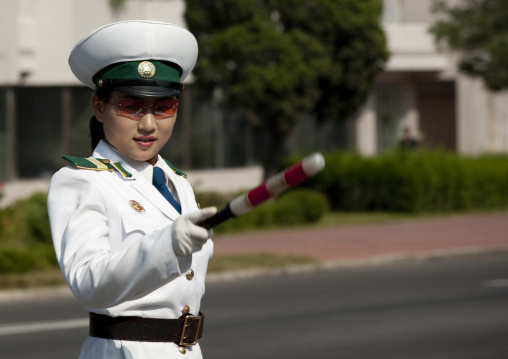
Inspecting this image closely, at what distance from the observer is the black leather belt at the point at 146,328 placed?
3137 mm

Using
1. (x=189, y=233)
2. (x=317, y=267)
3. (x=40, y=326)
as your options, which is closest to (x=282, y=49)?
(x=317, y=267)

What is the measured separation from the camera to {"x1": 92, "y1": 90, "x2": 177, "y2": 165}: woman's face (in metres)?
3.09

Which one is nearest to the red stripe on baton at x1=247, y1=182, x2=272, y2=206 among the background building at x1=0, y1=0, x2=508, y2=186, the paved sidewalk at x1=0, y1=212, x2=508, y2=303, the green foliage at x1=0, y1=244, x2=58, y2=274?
the paved sidewalk at x1=0, y1=212, x2=508, y2=303

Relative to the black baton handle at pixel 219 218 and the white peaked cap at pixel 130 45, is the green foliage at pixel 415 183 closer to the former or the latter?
the white peaked cap at pixel 130 45

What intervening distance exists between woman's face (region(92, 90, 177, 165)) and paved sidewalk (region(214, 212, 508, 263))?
12.7 m

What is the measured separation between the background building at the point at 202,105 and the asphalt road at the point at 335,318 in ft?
26.4

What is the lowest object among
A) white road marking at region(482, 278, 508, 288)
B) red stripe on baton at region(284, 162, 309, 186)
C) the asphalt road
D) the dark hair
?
white road marking at region(482, 278, 508, 288)

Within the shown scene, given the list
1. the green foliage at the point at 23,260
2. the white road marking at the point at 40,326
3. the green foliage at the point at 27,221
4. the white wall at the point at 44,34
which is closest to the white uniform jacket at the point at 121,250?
the white road marking at the point at 40,326

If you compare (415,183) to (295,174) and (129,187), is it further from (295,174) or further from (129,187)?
(295,174)

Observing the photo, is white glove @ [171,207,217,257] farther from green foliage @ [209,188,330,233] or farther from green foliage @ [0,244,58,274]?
green foliage @ [209,188,330,233]

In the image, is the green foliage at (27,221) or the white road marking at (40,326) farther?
the green foliage at (27,221)

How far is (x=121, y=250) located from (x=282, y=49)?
66.1ft

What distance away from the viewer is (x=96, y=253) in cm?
281

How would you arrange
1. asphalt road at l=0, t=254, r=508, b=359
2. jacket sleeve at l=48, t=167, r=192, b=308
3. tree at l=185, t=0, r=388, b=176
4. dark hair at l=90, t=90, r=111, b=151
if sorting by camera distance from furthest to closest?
tree at l=185, t=0, r=388, b=176 → asphalt road at l=0, t=254, r=508, b=359 → dark hair at l=90, t=90, r=111, b=151 → jacket sleeve at l=48, t=167, r=192, b=308
